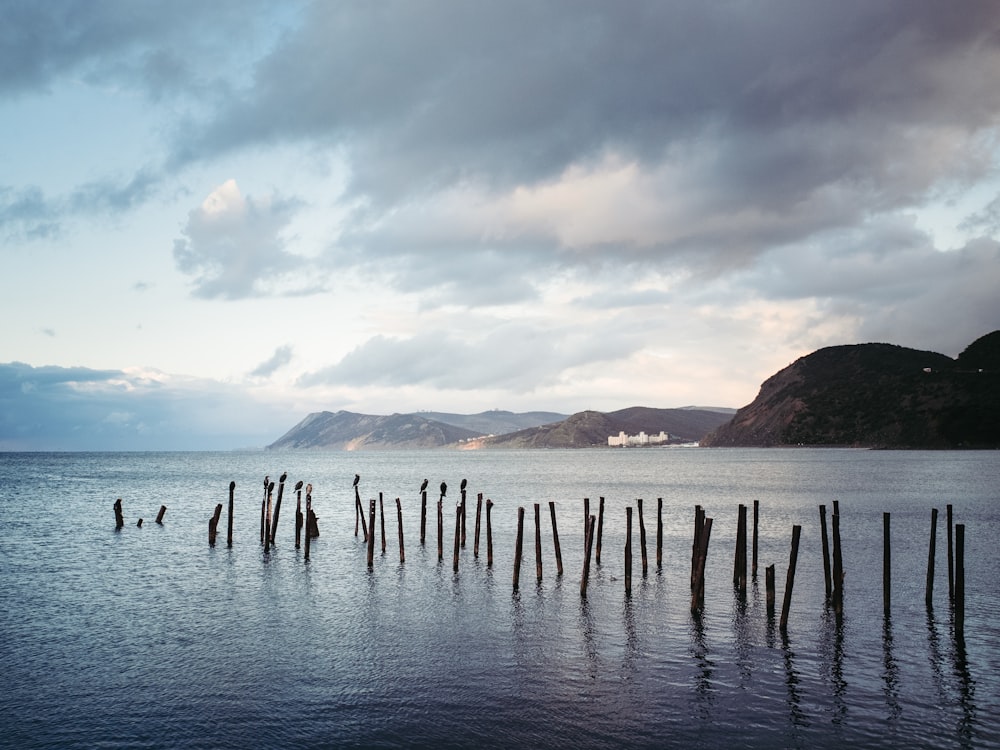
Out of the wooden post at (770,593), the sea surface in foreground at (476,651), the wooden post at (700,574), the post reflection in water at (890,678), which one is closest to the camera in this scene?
the sea surface in foreground at (476,651)

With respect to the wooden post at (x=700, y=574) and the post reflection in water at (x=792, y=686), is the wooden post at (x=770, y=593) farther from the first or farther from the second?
the wooden post at (x=700, y=574)

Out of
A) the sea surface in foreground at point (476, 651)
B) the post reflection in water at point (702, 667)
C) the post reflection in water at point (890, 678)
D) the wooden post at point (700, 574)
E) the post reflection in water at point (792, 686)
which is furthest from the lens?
the wooden post at point (700, 574)

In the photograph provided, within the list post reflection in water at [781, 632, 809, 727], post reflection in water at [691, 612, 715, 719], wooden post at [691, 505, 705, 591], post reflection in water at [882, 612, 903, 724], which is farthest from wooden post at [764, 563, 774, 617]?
post reflection in water at [882, 612, 903, 724]

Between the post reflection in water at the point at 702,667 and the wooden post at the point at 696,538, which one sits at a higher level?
the wooden post at the point at 696,538

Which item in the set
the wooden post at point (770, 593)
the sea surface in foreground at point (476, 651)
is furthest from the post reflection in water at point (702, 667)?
the wooden post at point (770, 593)

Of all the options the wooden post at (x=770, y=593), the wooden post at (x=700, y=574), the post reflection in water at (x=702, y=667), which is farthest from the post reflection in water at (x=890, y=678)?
the wooden post at (x=700, y=574)

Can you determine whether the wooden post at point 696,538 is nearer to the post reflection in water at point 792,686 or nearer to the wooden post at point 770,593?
the wooden post at point 770,593

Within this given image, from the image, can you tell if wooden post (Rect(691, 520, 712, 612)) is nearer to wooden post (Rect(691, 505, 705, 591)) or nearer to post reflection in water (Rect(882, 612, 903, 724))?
wooden post (Rect(691, 505, 705, 591))

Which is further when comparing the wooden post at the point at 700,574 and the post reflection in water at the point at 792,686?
the wooden post at the point at 700,574

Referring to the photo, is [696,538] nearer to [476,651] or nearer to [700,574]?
[700,574]

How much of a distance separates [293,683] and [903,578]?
2311cm

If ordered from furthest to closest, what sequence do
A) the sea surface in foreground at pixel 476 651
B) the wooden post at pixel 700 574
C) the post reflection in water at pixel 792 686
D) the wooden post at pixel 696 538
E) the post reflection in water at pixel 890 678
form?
the wooden post at pixel 696 538, the wooden post at pixel 700 574, the post reflection in water at pixel 890 678, the post reflection in water at pixel 792 686, the sea surface in foreground at pixel 476 651

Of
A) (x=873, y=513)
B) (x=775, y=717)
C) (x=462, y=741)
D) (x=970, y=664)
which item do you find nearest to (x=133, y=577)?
(x=462, y=741)

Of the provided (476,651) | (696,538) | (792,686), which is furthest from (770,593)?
(476,651)
